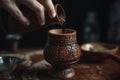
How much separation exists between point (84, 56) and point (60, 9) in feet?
1.15

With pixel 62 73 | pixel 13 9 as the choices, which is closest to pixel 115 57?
pixel 62 73

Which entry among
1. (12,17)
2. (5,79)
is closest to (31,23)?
(12,17)

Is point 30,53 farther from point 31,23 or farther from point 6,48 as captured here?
point 31,23

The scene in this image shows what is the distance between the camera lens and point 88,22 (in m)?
2.23


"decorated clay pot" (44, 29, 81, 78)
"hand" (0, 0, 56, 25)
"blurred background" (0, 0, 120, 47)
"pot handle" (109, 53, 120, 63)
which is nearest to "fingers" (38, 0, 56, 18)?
"hand" (0, 0, 56, 25)

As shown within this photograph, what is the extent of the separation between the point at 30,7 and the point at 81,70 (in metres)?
0.41

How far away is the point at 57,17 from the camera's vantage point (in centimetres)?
116

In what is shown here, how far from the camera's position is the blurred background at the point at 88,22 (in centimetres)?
225

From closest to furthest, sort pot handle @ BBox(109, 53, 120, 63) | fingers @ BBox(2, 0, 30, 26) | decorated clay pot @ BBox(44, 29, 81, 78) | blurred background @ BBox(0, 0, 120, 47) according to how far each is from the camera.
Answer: fingers @ BBox(2, 0, 30, 26) → decorated clay pot @ BBox(44, 29, 81, 78) → pot handle @ BBox(109, 53, 120, 63) → blurred background @ BBox(0, 0, 120, 47)

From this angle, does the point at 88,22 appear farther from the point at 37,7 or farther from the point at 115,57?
the point at 37,7

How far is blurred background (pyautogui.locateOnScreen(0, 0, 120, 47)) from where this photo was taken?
7.38ft

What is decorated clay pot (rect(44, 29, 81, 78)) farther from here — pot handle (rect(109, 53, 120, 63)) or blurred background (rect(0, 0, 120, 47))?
blurred background (rect(0, 0, 120, 47))

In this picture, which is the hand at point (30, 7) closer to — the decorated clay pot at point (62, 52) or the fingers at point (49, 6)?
the fingers at point (49, 6)

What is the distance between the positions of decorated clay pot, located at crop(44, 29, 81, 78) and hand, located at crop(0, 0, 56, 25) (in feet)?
0.43
